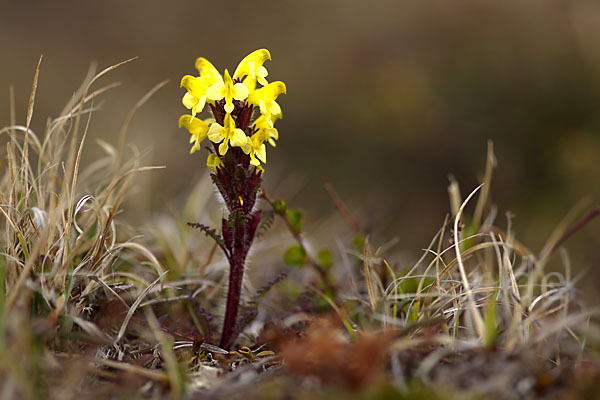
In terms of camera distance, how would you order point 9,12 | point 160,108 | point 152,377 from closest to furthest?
point 152,377, point 160,108, point 9,12

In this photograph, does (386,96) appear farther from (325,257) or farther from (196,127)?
(196,127)

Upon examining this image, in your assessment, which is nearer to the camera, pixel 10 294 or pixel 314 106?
pixel 10 294

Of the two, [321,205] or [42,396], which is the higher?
[42,396]

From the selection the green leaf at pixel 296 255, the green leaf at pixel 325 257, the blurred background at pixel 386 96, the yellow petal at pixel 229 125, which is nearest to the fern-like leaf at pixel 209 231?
the yellow petal at pixel 229 125

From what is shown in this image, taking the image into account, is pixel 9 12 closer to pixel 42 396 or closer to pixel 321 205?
pixel 321 205

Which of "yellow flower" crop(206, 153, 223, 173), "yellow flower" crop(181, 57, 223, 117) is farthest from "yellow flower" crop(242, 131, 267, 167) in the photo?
"yellow flower" crop(181, 57, 223, 117)

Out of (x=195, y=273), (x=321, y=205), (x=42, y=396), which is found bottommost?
(x=321, y=205)

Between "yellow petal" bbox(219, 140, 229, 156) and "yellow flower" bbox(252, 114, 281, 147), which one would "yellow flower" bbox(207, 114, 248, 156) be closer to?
"yellow petal" bbox(219, 140, 229, 156)

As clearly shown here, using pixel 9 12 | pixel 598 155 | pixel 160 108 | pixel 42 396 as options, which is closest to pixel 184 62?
pixel 160 108
